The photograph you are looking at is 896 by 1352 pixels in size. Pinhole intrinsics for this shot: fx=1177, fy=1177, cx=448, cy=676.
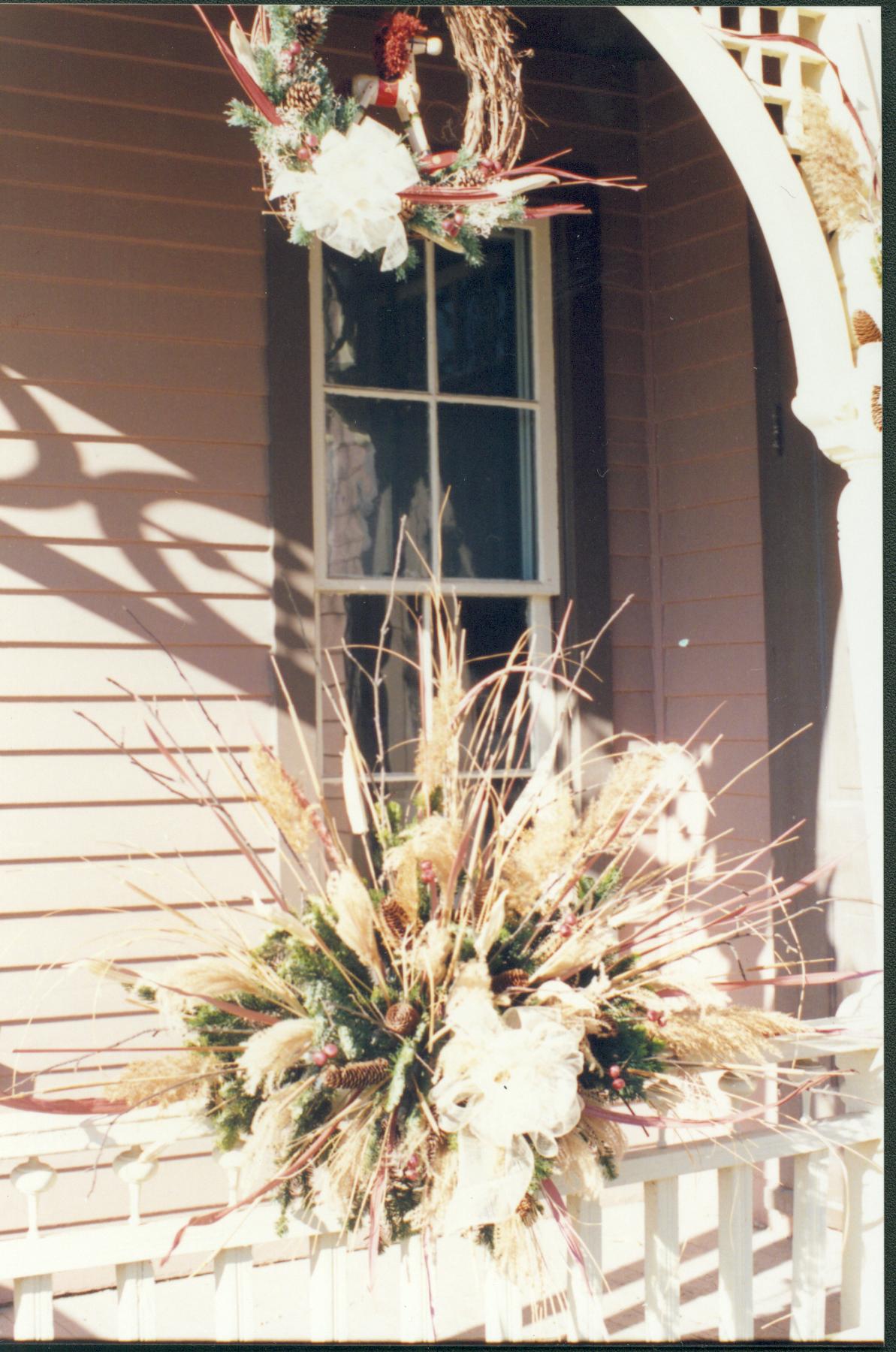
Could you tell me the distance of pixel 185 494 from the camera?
111 inches

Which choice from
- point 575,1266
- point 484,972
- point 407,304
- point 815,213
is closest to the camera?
point 484,972

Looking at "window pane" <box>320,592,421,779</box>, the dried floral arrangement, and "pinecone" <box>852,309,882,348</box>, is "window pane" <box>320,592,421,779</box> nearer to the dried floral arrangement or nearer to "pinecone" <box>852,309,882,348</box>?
"pinecone" <box>852,309,882,348</box>

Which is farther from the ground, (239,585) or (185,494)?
(185,494)

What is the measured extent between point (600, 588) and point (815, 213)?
4.86 feet

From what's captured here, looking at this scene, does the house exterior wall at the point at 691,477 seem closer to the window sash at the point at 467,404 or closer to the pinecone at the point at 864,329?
the window sash at the point at 467,404

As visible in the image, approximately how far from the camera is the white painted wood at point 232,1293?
1549mm

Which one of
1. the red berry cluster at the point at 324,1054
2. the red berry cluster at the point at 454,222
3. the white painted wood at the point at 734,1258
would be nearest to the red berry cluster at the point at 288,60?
the red berry cluster at the point at 454,222

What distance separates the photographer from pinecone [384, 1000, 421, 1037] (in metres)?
1.39

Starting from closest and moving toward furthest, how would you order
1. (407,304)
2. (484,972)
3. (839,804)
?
(484,972), (839,804), (407,304)

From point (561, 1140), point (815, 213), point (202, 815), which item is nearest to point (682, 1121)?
point (561, 1140)

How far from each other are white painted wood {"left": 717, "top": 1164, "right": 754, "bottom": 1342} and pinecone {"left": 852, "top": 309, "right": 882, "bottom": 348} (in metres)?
1.30

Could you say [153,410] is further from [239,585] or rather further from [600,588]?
[600,588]

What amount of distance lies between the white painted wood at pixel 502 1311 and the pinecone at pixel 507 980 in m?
0.45

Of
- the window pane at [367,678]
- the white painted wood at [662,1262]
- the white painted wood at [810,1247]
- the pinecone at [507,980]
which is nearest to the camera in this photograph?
the pinecone at [507,980]
